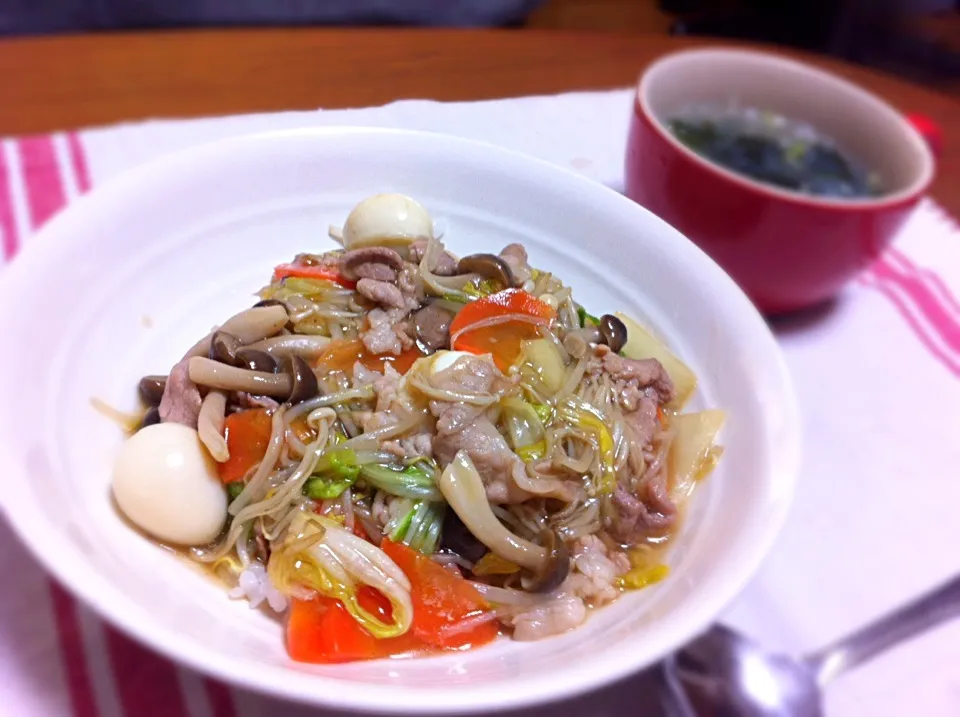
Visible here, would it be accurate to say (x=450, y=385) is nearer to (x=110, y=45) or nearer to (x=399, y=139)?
(x=399, y=139)

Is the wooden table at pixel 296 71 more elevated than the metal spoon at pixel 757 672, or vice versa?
the wooden table at pixel 296 71

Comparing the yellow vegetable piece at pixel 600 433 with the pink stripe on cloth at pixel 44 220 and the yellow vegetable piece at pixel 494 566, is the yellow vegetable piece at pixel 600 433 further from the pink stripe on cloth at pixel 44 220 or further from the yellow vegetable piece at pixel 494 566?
the pink stripe on cloth at pixel 44 220

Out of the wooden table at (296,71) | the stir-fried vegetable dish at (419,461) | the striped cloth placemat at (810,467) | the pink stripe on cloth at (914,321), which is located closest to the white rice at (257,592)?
the stir-fried vegetable dish at (419,461)

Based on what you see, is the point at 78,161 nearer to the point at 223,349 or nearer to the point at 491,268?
the point at 223,349

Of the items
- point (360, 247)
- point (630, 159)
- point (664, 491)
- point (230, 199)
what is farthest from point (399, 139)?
point (664, 491)

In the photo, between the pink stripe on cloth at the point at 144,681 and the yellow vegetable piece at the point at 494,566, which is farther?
the yellow vegetable piece at the point at 494,566

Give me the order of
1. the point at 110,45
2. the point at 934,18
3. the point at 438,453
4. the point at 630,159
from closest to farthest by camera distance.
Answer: the point at 438,453, the point at 630,159, the point at 110,45, the point at 934,18

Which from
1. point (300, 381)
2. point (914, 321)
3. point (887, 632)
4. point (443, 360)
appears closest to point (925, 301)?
point (914, 321)
